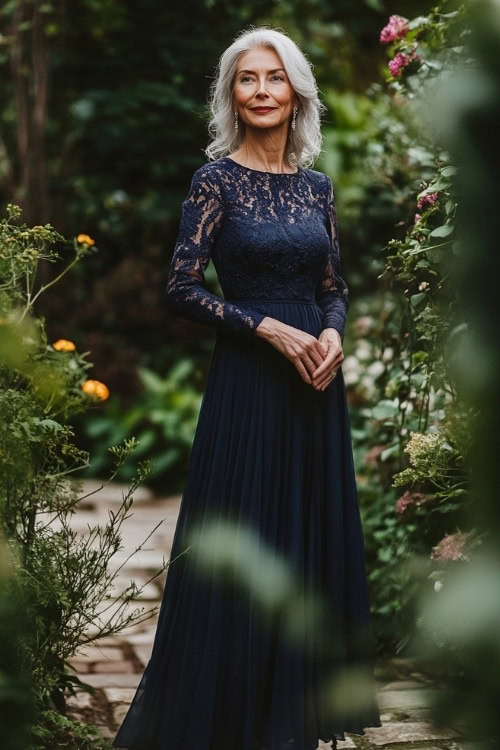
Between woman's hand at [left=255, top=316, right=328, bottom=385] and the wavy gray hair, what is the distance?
0.53 m

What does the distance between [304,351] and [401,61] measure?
45.9 inches

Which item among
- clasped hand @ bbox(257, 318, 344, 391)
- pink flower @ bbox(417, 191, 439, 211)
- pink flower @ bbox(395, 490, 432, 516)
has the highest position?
pink flower @ bbox(417, 191, 439, 211)

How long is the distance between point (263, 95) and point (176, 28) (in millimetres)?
4577

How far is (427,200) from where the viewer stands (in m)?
2.78

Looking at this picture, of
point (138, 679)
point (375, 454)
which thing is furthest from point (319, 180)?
point (138, 679)

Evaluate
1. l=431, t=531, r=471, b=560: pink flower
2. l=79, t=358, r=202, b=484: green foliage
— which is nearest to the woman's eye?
l=431, t=531, r=471, b=560: pink flower

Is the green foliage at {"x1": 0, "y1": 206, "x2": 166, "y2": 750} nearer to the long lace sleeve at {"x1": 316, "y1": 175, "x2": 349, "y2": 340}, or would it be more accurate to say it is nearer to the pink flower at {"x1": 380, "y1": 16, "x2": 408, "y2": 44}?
the long lace sleeve at {"x1": 316, "y1": 175, "x2": 349, "y2": 340}

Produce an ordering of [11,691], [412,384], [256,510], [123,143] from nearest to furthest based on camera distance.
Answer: [11,691], [256,510], [412,384], [123,143]

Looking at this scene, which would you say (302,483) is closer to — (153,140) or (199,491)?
(199,491)

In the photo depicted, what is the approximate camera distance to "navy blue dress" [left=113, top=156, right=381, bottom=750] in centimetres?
245

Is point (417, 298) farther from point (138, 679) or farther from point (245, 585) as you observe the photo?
point (138, 679)

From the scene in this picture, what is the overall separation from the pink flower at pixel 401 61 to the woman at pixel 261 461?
1.71 ft

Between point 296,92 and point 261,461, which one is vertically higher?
point 296,92

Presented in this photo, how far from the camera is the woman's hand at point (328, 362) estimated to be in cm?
248
